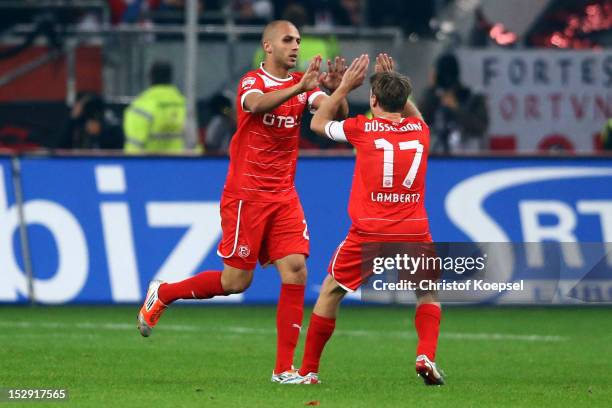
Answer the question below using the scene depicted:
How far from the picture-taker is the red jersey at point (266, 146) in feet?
34.8

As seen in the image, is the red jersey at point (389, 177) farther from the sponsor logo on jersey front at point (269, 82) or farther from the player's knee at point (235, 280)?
the player's knee at point (235, 280)

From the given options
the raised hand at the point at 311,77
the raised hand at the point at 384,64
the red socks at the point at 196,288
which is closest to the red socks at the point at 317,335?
the red socks at the point at 196,288

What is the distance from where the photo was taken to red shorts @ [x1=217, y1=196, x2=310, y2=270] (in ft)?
35.1

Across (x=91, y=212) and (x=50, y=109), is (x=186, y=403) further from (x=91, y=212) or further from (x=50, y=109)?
(x=50, y=109)

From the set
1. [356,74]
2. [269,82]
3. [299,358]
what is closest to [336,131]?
[356,74]

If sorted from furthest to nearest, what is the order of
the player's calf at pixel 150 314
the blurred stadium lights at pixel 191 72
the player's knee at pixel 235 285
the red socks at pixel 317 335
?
the blurred stadium lights at pixel 191 72
the player's calf at pixel 150 314
the player's knee at pixel 235 285
the red socks at pixel 317 335

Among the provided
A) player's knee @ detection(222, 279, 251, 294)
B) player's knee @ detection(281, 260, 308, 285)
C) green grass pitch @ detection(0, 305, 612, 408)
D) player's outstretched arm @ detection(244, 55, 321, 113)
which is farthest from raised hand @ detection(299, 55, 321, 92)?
green grass pitch @ detection(0, 305, 612, 408)

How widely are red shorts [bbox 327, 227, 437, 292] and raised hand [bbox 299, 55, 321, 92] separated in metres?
0.88

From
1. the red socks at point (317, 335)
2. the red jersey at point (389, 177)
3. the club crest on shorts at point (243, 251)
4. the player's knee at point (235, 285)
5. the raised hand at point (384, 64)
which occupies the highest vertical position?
the raised hand at point (384, 64)

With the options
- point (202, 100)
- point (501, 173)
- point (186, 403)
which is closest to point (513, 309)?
point (501, 173)

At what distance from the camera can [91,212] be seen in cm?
1531

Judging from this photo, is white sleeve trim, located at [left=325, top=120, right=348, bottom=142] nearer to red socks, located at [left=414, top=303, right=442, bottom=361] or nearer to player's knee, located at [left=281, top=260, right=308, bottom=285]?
player's knee, located at [left=281, top=260, right=308, bottom=285]

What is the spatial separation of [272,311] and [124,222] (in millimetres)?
1586

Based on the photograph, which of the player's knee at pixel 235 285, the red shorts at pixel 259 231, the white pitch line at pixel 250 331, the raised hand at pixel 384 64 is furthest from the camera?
the white pitch line at pixel 250 331
